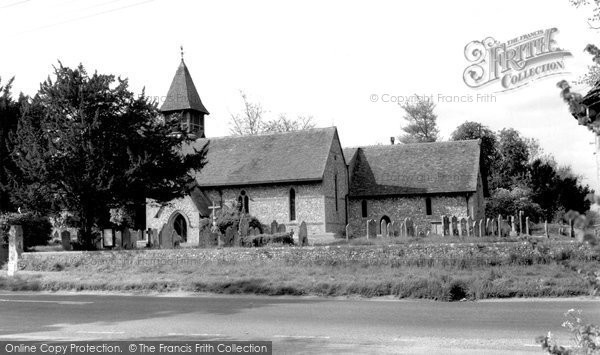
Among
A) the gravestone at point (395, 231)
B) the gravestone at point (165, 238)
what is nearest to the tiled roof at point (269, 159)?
the gravestone at point (395, 231)

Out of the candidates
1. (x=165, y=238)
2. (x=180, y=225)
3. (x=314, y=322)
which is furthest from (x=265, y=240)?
(x=180, y=225)

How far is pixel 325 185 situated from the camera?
40250 millimetres

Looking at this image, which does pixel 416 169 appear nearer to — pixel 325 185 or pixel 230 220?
pixel 325 185

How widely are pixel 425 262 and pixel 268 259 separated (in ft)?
18.8

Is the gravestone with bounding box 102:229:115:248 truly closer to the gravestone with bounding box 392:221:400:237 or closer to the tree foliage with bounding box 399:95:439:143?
the gravestone with bounding box 392:221:400:237

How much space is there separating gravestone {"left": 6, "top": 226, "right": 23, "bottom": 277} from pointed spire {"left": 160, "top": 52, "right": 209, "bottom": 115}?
2614 centimetres

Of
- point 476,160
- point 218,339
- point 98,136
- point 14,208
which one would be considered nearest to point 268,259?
point 98,136

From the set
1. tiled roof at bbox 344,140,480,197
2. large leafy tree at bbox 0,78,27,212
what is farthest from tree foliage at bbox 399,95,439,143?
large leafy tree at bbox 0,78,27,212

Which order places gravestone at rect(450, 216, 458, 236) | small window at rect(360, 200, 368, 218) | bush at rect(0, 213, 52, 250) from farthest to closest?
small window at rect(360, 200, 368, 218) → gravestone at rect(450, 216, 458, 236) → bush at rect(0, 213, 52, 250)

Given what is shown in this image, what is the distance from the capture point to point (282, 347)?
9.80 m

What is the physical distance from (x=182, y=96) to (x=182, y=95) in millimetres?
110

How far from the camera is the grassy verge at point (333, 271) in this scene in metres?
17.8

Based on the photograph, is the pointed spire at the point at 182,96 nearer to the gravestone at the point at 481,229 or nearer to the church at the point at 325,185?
the church at the point at 325,185

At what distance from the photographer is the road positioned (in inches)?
395
